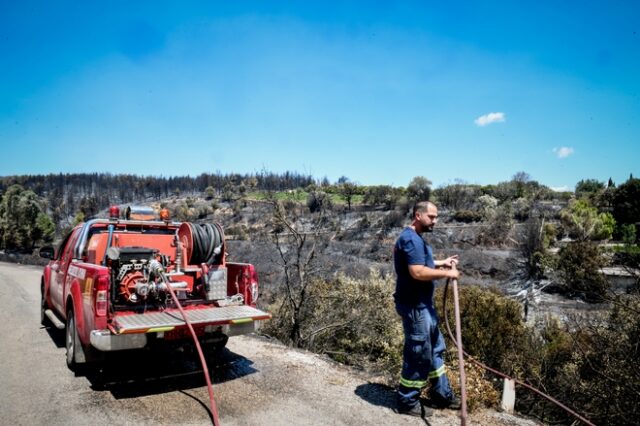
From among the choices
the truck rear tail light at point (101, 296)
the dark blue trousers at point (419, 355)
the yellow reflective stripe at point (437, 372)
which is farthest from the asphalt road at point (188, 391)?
the truck rear tail light at point (101, 296)

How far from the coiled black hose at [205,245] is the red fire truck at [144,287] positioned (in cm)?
1

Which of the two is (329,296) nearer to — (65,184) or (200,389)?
(200,389)

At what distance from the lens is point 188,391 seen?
5.00m

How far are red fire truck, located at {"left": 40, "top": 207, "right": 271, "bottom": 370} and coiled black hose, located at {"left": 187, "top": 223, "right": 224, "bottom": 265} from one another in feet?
0.05

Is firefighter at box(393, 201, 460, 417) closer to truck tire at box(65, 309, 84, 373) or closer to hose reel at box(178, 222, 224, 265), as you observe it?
hose reel at box(178, 222, 224, 265)

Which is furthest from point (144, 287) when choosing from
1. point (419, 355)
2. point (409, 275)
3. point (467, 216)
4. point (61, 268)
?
point (467, 216)

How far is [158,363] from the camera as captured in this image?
6.07 metres

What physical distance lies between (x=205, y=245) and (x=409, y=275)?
3.11 meters

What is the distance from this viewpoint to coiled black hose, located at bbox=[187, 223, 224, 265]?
611 cm

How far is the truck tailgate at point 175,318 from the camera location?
4.66 meters

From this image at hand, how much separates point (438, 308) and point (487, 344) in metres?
1.59

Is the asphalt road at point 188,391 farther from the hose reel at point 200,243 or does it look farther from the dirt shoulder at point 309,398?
the hose reel at point 200,243

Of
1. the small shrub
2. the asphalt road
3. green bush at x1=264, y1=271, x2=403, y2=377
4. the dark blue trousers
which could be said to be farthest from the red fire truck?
the small shrub

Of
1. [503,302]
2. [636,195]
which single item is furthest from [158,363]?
[636,195]
